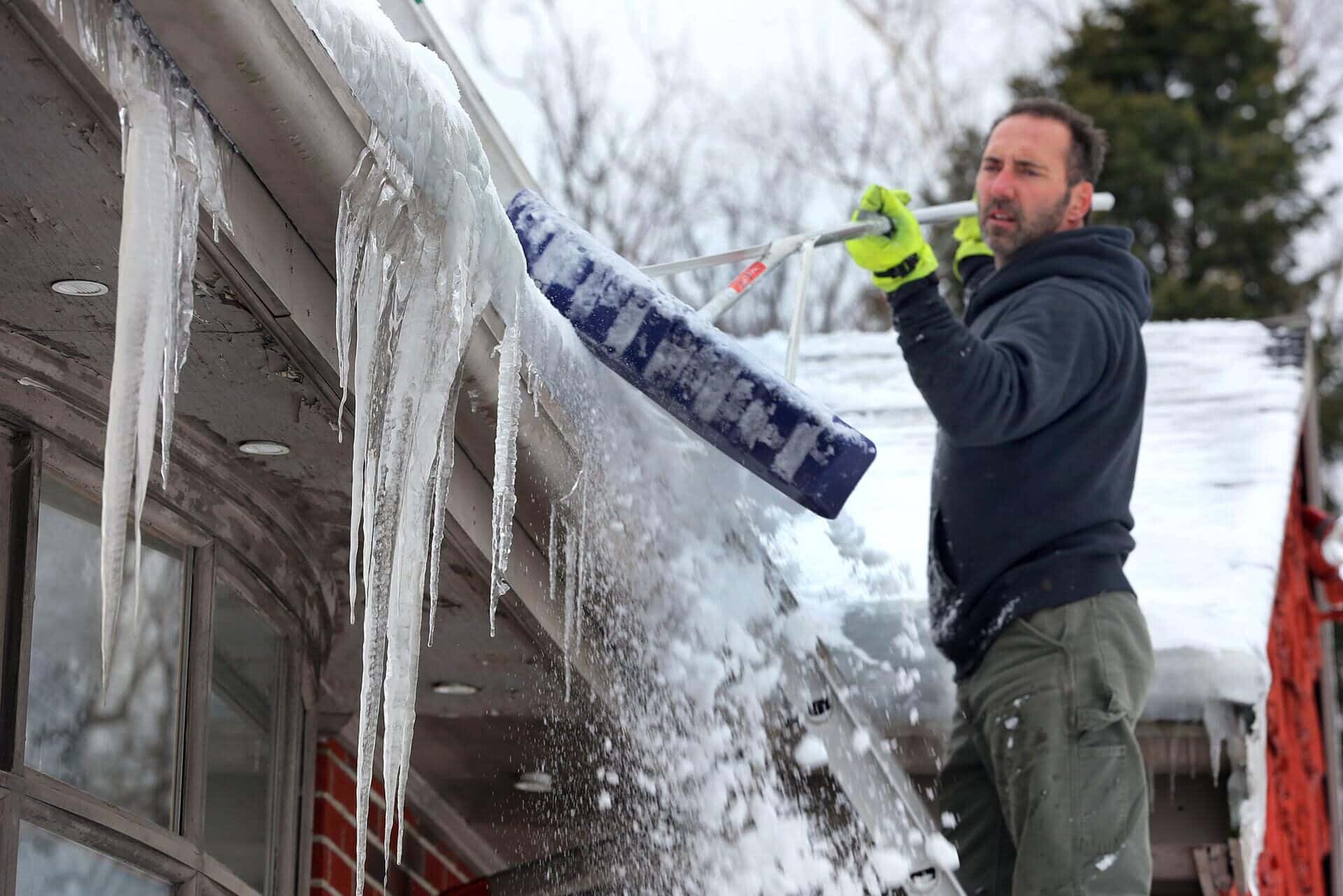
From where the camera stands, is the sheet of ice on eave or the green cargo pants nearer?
the green cargo pants

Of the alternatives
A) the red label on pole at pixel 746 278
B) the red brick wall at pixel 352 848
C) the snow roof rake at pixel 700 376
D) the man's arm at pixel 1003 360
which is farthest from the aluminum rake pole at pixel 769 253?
the red brick wall at pixel 352 848

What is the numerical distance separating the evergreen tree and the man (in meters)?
12.6

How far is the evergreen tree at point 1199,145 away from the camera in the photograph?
630 inches

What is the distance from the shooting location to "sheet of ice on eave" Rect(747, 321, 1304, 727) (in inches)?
135

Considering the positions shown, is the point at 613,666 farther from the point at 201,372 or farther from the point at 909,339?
the point at 201,372

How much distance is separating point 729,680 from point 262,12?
1.55 m

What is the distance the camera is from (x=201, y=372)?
2.29 m

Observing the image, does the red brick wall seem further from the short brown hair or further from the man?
the short brown hair

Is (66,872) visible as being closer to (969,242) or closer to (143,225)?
(143,225)

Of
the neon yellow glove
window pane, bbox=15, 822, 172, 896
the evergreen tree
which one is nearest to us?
window pane, bbox=15, 822, 172, 896

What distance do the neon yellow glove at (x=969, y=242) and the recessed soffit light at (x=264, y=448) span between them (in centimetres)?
208

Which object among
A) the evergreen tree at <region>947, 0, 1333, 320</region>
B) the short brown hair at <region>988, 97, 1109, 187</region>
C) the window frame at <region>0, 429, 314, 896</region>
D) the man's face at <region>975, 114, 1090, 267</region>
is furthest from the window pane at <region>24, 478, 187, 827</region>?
the evergreen tree at <region>947, 0, 1333, 320</region>

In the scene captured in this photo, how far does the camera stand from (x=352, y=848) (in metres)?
3.95

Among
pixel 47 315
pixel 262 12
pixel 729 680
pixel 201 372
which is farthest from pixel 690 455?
pixel 262 12
